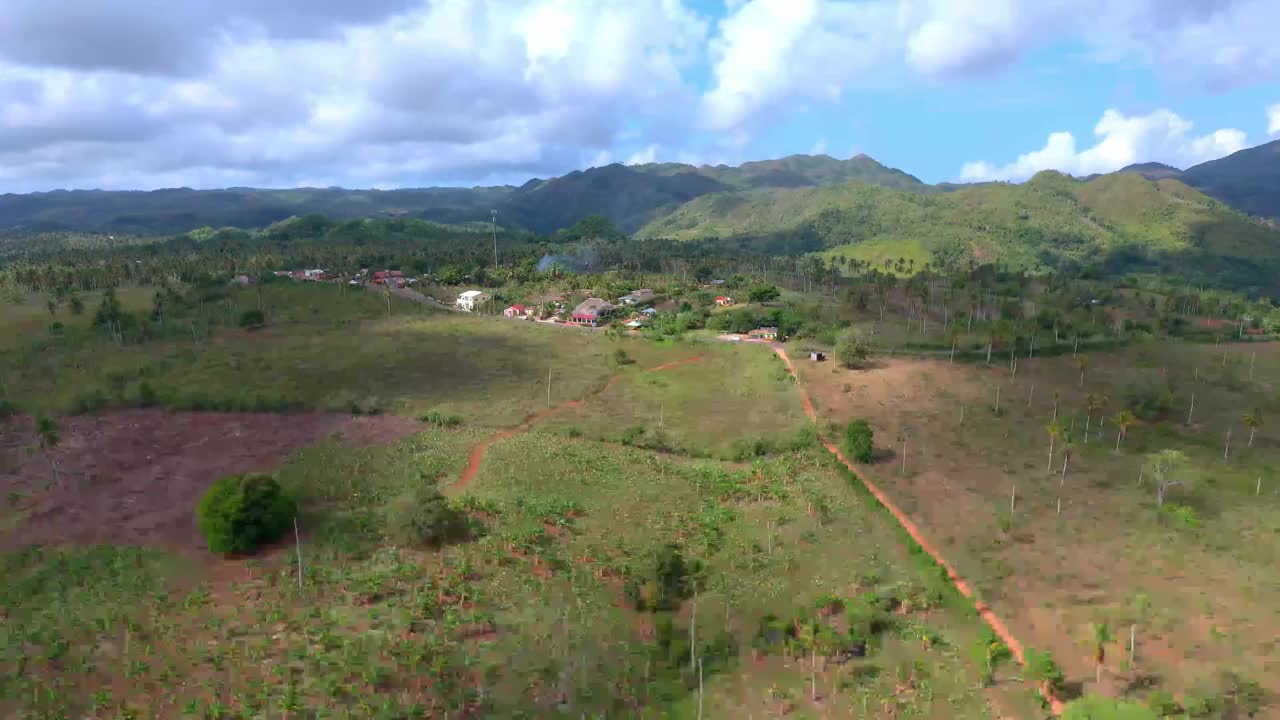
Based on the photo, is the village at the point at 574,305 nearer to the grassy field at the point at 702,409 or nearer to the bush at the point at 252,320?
the grassy field at the point at 702,409

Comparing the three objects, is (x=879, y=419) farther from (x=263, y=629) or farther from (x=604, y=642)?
(x=263, y=629)

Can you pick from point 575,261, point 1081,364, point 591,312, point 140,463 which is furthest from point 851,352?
point 575,261

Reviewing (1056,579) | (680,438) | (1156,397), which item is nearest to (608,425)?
(680,438)

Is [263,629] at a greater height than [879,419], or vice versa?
[879,419]

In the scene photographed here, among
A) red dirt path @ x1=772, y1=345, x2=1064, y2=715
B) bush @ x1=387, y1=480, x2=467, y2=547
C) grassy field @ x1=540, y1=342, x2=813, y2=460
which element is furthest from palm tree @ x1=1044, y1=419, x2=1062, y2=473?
bush @ x1=387, y1=480, x2=467, y2=547

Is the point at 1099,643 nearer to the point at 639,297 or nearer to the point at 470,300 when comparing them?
the point at 639,297

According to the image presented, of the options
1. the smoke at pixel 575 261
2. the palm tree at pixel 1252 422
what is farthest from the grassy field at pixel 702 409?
the smoke at pixel 575 261
